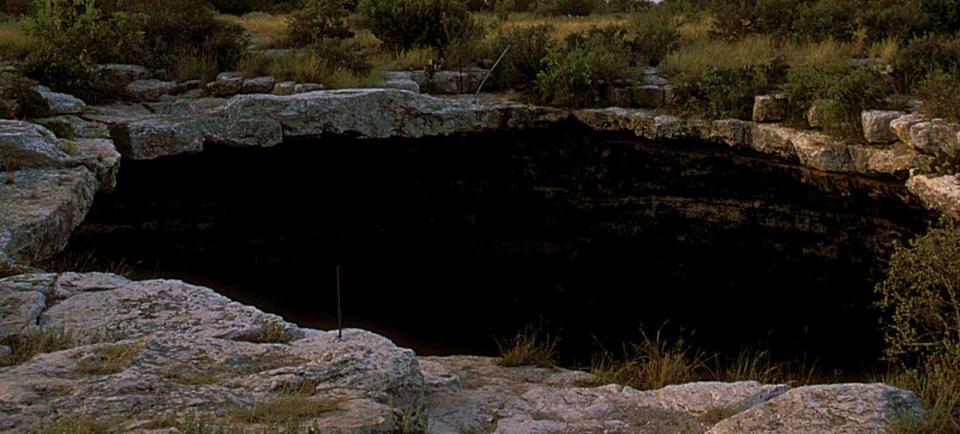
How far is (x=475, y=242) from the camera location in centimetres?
1082

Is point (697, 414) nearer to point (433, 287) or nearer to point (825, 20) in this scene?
point (433, 287)

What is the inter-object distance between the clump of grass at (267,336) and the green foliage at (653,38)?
13997 mm

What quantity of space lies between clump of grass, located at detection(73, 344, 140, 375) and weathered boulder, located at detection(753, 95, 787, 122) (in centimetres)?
1199

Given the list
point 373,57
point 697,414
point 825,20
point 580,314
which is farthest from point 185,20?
point 697,414

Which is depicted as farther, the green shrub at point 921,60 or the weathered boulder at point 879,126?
the green shrub at point 921,60

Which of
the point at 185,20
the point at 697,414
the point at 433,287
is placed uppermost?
the point at 185,20

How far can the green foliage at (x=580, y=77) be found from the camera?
1591cm

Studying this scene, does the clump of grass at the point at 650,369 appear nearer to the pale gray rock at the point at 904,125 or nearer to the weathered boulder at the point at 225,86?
the pale gray rock at the point at 904,125

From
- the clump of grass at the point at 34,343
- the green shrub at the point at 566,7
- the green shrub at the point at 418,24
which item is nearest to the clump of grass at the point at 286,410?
the clump of grass at the point at 34,343

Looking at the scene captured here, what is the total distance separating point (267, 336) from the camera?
543cm

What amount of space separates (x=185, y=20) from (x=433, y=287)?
9826mm

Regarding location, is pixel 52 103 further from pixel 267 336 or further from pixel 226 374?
pixel 226 374

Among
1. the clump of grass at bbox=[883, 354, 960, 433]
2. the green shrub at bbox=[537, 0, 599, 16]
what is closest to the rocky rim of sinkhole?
the clump of grass at bbox=[883, 354, 960, 433]

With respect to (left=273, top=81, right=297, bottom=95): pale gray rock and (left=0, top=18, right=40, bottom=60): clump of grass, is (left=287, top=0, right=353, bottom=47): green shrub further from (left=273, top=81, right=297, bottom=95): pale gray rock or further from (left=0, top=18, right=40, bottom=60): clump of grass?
(left=0, top=18, right=40, bottom=60): clump of grass
